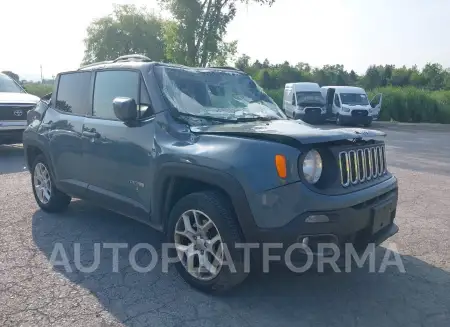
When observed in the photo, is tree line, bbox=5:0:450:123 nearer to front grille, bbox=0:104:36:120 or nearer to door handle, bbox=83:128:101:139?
front grille, bbox=0:104:36:120

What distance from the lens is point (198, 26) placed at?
2320 cm

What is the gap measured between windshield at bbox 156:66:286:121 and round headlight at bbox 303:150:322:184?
1068mm

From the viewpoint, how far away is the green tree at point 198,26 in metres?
22.9

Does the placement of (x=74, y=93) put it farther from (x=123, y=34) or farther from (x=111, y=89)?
(x=123, y=34)

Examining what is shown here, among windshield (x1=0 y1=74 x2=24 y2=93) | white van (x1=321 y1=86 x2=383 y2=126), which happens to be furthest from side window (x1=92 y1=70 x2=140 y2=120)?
white van (x1=321 y1=86 x2=383 y2=126)

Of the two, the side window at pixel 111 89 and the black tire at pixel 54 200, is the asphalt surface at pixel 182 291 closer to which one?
the black tire at pixel 54 200

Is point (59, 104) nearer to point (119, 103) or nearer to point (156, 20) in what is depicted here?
point (119, 103)

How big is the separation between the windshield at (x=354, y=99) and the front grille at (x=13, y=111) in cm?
1740

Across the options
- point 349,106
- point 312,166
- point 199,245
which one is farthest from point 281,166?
point 349,106

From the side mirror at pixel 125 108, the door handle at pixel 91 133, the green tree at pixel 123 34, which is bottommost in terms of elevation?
the door handle at pixel 91 133

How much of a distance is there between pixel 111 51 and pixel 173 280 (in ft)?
164

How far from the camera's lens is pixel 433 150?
13.3m

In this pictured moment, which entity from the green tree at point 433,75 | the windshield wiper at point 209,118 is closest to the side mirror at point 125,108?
the windshield wiper at point 209,118

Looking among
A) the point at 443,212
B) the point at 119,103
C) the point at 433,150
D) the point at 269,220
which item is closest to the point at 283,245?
the point at 269,220
